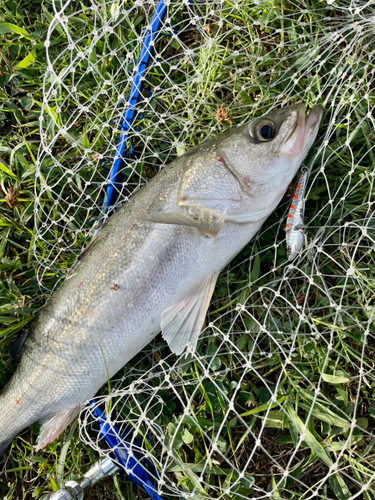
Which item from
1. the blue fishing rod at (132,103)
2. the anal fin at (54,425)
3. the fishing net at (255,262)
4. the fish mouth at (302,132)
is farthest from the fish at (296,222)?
the anal fin at (54,425)

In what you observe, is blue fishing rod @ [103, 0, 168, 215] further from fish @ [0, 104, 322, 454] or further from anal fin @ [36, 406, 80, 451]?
anal fin @ [36, 406, 80, 451]

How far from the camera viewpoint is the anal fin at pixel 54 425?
8.40 ft

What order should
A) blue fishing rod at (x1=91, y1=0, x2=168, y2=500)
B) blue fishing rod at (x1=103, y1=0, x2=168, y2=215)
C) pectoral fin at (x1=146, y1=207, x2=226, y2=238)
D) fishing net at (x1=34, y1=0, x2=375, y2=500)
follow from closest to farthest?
pectoral fin at (x1=146, y1=207, x2=226, y2=238) → fishing net at (x1=34, y1=0, x2=375, y2=500) → blue fishing rod at (x1=91, y1=0, x2=168, y2=500) → blue fishing rod at (x1=103, y1=0, x2=168, y2=215)

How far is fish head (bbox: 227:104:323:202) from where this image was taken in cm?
228

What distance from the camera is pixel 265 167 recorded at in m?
2.28

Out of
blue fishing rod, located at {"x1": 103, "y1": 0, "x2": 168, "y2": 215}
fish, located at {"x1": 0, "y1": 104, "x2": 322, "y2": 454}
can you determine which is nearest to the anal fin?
fish, located at {"x1": 0, "y1": 104, "x2": 322, "y2": 454}

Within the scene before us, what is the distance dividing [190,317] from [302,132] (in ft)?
4.03

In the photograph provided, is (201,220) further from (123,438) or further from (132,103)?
(123,438)

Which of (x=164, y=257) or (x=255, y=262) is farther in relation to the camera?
(x=255, y=262)

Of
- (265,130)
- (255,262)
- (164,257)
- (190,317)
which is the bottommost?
(255,262)

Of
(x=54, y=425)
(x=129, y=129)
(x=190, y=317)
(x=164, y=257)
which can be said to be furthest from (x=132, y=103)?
(x=54, y=425)

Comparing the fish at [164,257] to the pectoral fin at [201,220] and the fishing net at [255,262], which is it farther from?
the fishing net at [255,262]

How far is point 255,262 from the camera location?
102 inches

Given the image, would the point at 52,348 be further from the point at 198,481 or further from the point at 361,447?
the point at 361,447
